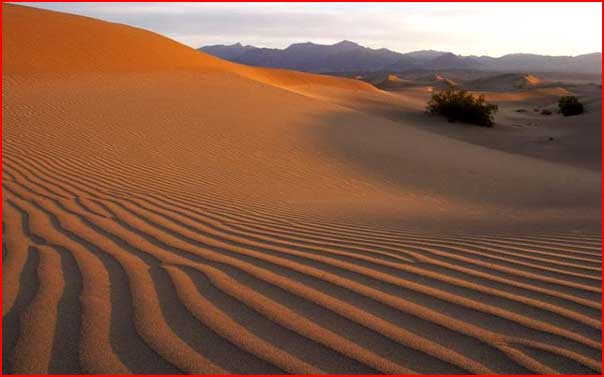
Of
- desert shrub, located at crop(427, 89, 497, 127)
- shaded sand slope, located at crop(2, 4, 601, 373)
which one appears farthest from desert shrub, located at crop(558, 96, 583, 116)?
shaded sand slope, located at crop(2, 4, 601, 373)

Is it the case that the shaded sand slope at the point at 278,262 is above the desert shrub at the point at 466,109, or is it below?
below

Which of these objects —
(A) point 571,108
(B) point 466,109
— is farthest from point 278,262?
(A) point 571,108

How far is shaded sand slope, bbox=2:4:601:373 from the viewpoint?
2445 millimetres

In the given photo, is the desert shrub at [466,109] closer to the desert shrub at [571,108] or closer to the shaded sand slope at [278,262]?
the desert shrub at [571,108]

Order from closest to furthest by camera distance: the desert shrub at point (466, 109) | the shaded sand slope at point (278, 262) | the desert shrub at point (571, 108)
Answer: the shaded sand slope at point (278, 262)
the desert shrub at point (466, 109)
the desert shrub at point (571, 108)

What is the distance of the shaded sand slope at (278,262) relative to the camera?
2.45 meters

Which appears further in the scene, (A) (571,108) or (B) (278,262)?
Result: (A) (571,108)

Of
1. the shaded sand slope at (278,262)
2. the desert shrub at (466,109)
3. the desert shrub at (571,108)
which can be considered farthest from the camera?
the desert shrub at (571,108)

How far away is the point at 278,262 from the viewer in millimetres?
3688

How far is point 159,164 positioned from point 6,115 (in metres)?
5.43

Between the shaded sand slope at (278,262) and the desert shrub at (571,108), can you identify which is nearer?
the shaded sand slope at (278,262)

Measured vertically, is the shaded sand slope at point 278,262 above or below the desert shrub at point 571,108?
below

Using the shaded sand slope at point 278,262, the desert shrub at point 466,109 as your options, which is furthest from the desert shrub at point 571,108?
the shaded sand slope at point 278,262

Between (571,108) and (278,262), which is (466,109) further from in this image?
(278,262)
